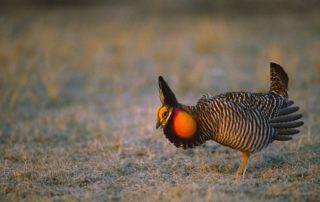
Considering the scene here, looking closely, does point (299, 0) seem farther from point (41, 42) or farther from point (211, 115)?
point (211, 115)

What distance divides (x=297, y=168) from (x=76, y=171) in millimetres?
2294

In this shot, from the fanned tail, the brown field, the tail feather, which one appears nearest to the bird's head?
the brown field

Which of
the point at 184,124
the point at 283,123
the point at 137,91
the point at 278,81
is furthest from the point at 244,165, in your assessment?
the point at 137,91

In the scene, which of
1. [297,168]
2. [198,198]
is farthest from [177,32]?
[198,198]

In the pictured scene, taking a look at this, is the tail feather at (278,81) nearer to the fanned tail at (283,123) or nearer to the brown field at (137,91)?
the fanned tail at (283,123)

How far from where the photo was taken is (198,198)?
15.0ft

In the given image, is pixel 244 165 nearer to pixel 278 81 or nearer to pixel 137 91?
pixel 278 81

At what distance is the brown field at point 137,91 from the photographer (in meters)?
5.09

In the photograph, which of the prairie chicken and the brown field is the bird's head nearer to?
the prairie chicken

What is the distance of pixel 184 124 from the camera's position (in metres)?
5.20

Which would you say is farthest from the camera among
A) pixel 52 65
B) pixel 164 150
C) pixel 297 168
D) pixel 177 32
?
pixel 177 32

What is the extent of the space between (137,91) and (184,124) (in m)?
4.72

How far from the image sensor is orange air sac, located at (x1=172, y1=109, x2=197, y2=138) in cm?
520

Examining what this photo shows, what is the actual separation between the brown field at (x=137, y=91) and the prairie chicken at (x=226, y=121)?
0.38m
